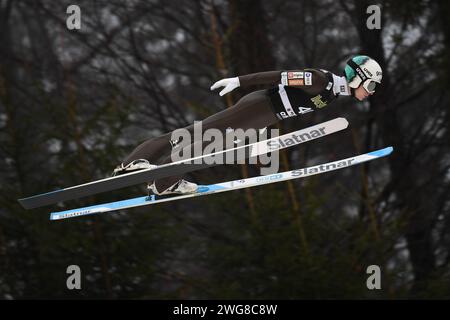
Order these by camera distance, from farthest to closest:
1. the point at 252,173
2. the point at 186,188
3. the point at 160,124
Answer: the point at 160,124
the point at 252,173
the point at 186,188

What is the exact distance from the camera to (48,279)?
10211 mm

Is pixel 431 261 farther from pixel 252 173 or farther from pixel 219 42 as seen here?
pixel 219 42

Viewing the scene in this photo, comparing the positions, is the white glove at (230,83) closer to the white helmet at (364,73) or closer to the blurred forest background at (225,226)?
the white helmet at (364,73)

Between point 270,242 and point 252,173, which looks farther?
point 252,173

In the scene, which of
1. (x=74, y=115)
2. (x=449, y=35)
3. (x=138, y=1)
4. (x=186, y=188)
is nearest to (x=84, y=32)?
(x=138, y=1)

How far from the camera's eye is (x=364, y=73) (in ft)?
20.9

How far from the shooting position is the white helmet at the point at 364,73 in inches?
250

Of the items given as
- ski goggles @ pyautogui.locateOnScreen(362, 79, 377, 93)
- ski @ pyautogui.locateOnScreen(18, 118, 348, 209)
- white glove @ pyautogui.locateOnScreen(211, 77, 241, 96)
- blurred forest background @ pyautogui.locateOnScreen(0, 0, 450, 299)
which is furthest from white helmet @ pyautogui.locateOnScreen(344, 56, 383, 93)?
blurred forest background @ pyautogui.locateOnScreen(0, 0, 450, 299)

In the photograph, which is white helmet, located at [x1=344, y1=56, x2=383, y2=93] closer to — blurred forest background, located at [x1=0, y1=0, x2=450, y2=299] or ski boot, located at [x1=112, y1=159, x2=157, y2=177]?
ski boot, located at [x1=112, y1=159, x2=157, y2=177]

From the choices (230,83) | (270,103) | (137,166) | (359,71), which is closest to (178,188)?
(137,166)

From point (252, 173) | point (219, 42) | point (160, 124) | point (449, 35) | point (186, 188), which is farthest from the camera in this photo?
point (160, 124)

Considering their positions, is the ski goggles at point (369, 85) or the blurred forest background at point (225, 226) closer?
the ski goggles at point (369, 85)

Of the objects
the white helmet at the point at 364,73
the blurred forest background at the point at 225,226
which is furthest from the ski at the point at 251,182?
the blurred forest background at the point at 225,226
